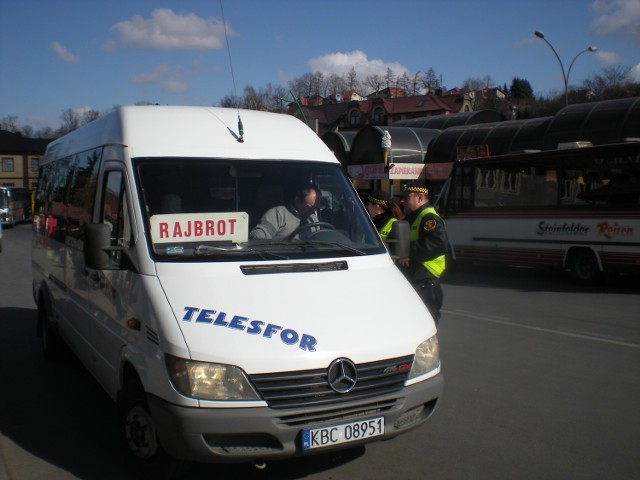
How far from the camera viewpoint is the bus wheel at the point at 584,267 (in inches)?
559

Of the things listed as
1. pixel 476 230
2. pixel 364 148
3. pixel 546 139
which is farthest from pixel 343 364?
pixel 364 148

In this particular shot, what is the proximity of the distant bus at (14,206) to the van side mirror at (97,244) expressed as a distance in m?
47.5

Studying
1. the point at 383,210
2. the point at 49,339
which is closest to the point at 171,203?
the point at 49,339

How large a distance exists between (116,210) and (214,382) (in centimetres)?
187

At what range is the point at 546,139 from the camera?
25.1m

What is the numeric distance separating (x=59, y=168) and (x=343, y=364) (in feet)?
16.4

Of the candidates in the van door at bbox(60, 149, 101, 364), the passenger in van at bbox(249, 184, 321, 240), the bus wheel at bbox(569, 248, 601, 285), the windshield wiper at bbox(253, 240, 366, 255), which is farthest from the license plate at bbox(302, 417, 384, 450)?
the bus wheel at bbox(569, 248, 601, 285)

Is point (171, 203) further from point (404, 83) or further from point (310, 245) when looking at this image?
point (404, 83)

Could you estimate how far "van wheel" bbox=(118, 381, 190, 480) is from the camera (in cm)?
403

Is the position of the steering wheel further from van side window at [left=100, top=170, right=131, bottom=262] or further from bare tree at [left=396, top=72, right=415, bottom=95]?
bare tree at [left=396, top=72, right=415, bottom=95]

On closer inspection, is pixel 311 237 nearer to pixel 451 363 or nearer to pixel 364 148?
pixel 451 363

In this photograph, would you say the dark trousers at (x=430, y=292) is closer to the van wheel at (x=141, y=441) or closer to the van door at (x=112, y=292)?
the van door at (x=112, y=292)

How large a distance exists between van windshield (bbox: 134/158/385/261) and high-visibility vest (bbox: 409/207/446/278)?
1.44 metres

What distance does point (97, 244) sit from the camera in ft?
14.6
